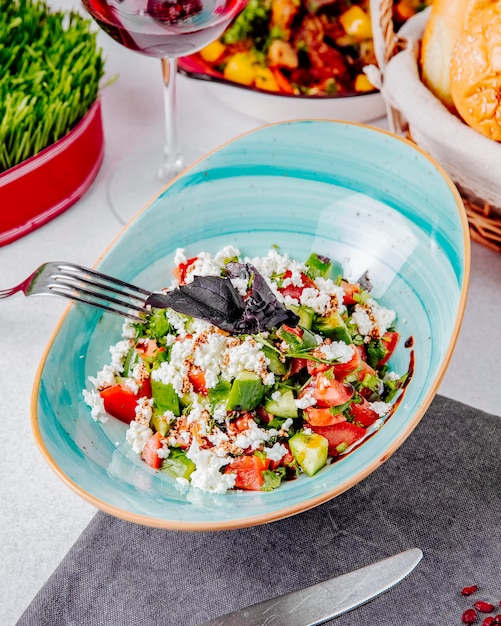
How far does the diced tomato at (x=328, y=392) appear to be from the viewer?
1.22 metres

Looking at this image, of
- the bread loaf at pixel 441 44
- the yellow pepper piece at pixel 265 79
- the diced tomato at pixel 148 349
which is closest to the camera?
the diced tomato at pixel 148 349

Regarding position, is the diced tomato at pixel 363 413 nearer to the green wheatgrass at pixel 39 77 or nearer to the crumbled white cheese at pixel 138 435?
the crumbled white cheese at pixel 138 435

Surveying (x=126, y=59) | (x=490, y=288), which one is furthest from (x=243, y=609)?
(x=126, y=59)

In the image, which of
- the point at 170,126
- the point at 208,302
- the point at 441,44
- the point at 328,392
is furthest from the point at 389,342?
the point at 170,126

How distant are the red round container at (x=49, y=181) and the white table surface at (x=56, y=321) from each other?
31 millimetres

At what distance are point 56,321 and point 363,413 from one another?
2.35 feet

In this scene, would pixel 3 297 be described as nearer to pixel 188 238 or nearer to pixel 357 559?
pixel 188 238

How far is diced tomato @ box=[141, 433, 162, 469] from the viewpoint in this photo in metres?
1.25

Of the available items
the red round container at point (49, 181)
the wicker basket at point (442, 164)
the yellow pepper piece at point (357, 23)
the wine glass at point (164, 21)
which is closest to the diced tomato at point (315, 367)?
the wicker basket at point (442, 164)

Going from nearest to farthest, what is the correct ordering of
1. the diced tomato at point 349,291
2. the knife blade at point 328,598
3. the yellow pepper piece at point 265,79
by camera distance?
1. the knife blade at point 328,598
2. the diced tomato at point 349,291
3. the yellow pepper piece at point 265,79

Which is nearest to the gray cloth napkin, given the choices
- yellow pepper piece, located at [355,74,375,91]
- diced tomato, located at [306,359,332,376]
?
diced tomato, located at [306,359,332,376]

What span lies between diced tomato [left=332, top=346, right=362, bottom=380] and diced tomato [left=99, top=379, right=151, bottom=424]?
0.31m

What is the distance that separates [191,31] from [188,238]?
40 centimetres

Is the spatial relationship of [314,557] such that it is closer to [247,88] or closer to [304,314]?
[304,314]
